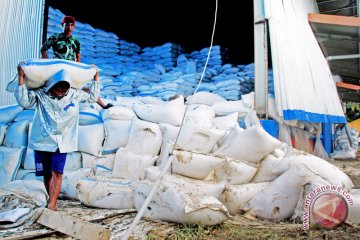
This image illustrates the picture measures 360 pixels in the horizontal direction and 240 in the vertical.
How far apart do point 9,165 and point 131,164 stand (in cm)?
106

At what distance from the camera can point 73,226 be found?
178cm

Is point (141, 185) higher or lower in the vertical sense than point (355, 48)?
lower

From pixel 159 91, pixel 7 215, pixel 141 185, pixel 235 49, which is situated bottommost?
pixel 7 215

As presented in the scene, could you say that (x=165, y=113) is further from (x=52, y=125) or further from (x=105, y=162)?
(x=52, y=125)

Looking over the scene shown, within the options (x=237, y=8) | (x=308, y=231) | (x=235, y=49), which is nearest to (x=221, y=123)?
(x=308, y=231)

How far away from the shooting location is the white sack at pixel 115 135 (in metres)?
2.94

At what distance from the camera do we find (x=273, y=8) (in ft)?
12.1

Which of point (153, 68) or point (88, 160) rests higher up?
point (153, 68)

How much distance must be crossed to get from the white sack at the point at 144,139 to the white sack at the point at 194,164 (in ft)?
1.31

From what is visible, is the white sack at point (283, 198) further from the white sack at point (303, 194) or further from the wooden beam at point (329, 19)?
the wooden beam at point (329, 19)

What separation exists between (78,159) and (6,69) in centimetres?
152

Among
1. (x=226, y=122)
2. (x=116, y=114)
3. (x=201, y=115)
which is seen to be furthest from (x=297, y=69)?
(x=116, y=114)

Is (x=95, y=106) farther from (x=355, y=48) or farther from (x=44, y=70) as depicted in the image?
(x=355, y=48)

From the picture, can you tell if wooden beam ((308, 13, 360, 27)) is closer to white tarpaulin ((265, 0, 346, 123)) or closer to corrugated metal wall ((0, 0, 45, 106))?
white tarpaulin ((265, 0, 346, 123))
